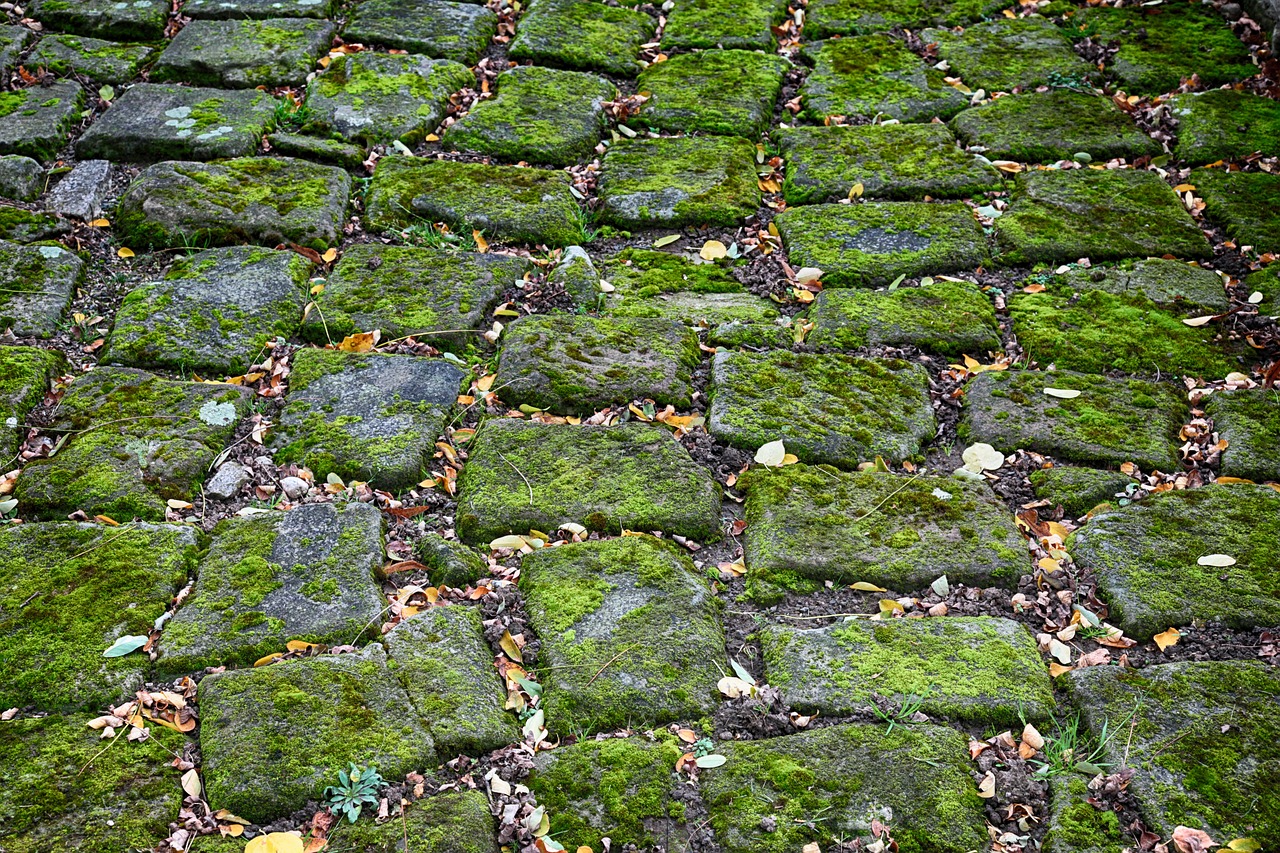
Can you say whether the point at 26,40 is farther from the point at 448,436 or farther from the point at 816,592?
the point at 816,592

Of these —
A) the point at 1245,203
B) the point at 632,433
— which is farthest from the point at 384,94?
the point at 1245,203

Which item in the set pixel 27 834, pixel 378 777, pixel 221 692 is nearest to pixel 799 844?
pixel 378 777

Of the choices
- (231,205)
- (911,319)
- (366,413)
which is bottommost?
(366,413)

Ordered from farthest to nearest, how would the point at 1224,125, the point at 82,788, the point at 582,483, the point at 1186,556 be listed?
the point at 1224,125 → the point at 582,483 → the point at 1186,556 → the point at 82,788

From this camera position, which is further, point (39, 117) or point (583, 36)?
point (583, 36)

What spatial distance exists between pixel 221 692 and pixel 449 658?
42 centimetres

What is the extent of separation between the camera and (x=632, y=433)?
2557 mm

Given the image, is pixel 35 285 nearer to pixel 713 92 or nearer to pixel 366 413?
pixel 366 413

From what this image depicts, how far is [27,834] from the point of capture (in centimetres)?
172

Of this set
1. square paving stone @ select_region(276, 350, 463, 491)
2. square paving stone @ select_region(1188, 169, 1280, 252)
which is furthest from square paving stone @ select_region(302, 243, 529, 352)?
square paving stone @ select_region(1188, 169, 1280, 252)

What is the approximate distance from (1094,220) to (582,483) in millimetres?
1938

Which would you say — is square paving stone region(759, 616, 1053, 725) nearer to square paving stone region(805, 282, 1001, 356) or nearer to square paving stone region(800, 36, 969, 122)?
square paving stone region(805, 282, 1001, 356)

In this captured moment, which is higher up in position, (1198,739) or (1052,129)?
(1052,129)

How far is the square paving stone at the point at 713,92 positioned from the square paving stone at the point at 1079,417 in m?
1.47
